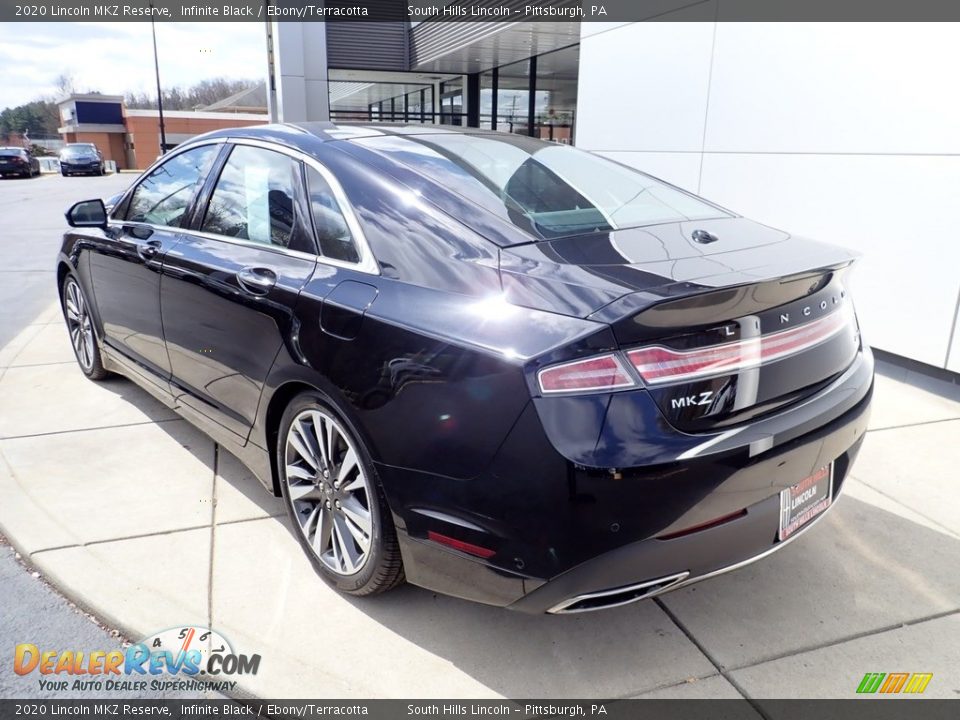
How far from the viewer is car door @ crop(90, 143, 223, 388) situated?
3660 mm

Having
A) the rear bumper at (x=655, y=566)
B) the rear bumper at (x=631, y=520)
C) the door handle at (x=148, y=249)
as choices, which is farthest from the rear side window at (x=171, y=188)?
the rear bumper at (x=655, y=566)

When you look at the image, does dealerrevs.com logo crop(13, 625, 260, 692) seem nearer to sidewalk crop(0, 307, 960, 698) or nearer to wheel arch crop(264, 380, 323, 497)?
sidewalk crop(0, 307, 960, 698)

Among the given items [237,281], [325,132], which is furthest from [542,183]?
[237,281]

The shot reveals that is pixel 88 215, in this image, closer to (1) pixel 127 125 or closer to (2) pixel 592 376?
(2) pixel 592 376

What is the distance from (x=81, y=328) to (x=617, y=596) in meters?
4.36

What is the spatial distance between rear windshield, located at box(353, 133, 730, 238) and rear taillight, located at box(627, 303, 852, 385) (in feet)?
2.05

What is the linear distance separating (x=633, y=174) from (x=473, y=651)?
215 cm

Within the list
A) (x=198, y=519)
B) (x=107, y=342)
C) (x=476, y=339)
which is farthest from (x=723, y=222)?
(x=107, y=342)

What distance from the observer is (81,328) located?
5027 millimetres

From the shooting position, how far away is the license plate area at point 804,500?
7.31ft

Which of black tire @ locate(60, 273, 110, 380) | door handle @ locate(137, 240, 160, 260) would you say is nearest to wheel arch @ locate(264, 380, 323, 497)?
door handle @ locate(137, 240, 160, 260)

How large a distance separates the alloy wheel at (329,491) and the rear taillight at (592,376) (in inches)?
32.5

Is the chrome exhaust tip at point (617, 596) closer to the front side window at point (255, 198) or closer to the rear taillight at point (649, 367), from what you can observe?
the rear taillight at point (649, 367)

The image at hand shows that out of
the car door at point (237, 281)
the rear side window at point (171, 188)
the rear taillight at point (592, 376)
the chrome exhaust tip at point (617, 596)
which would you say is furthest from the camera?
the rear side window at point (171, 188)
